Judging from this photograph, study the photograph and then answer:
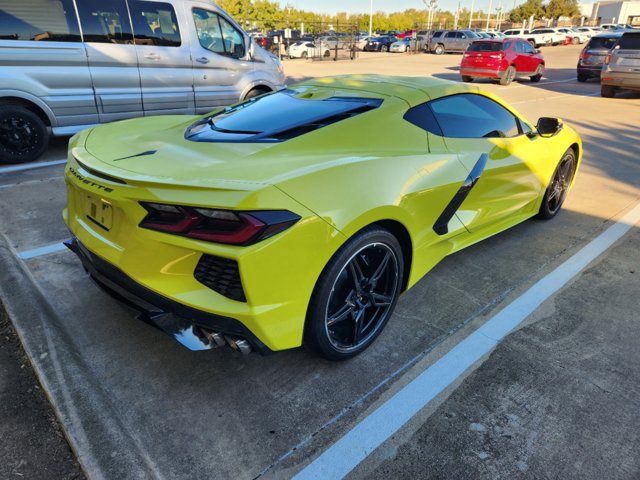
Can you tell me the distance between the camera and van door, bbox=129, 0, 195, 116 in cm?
694

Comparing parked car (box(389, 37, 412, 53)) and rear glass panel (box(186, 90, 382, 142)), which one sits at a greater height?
rear glass panel (box(186, 90, 382, 142))

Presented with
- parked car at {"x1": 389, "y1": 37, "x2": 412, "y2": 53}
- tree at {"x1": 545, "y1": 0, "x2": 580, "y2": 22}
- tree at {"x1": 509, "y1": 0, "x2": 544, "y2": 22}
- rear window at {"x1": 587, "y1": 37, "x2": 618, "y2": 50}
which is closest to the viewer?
rear window at {"x1": 587, "y1": 37, "x2": 618, "y2": 50}

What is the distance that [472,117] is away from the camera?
3.51 m

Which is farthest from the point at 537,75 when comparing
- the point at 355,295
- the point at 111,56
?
the point at 355,295

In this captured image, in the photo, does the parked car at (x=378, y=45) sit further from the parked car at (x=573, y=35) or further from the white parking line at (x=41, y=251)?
the white parking line at (x=41, y=251)

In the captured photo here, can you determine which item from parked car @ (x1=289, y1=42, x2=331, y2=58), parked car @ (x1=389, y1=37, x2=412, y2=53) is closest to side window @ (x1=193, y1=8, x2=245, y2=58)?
parked car @ (x1=289, y1=42, x2=331, y2=58)

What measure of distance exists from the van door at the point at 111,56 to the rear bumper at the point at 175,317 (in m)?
5.25

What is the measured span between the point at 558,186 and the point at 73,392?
4.48m

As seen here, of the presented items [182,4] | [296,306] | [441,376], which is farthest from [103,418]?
[182,4]

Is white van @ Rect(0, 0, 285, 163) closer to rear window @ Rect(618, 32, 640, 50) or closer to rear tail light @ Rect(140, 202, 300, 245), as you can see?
rear tail light @ Rect(140, 202, 300, 245)

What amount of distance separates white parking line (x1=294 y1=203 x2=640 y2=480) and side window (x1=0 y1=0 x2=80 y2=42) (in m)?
6.32

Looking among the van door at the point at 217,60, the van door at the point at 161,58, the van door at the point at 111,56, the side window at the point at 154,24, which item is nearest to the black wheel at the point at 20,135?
the van door at the point at 111,56

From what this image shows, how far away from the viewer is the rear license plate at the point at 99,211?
2.24m

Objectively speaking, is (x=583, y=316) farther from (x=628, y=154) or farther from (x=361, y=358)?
(x=628, y=154)
